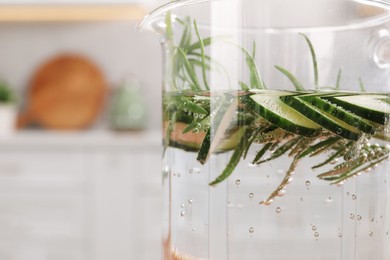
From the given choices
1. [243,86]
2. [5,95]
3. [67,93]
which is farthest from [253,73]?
[67,93]

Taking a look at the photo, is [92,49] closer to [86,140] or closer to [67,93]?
[67,93]

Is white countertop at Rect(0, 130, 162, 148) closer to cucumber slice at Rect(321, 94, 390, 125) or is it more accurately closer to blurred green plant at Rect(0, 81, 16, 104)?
blurred green plant at Rect(0, 81, 16, 104)

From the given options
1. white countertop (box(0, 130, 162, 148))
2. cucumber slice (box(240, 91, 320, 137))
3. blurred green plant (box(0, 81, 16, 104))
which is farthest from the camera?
blurred green plant (box(0, 81, 16, 104))

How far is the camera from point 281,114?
34 centimetres

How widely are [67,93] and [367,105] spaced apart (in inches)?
88.5

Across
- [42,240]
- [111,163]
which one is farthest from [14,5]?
[42,240]

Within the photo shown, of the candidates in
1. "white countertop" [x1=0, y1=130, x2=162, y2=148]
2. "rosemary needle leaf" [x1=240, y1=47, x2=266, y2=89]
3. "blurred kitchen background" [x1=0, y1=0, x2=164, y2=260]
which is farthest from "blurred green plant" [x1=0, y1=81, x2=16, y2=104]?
"rosemary needle leaf" [x1=240, y1=47, x2=266, y2=89]

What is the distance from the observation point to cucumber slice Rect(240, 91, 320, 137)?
0.34 meters

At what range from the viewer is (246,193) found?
1.19 feet

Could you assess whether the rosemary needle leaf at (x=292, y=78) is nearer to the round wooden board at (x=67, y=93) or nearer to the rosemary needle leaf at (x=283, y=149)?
the rosemary needle leaf at (x=283, y=149)

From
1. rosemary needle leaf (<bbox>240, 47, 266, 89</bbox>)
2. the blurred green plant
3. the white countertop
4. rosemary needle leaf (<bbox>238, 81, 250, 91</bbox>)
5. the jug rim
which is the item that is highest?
the blurred green plant

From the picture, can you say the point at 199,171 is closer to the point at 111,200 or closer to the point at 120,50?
the point at 111,200

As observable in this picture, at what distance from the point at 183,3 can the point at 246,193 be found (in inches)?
4.8

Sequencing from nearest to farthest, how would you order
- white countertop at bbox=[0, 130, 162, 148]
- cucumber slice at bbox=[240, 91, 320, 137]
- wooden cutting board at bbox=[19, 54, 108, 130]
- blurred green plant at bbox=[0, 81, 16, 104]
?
cucumber slice at bbox=[240, 91, 320, 137] → white countertop at bbox=[0, 130, 162, 148] → blurred green plant at bbox=[0, 81, 16, 104] → wooden cutting board at bbox=[19, 54, 108, 130]
